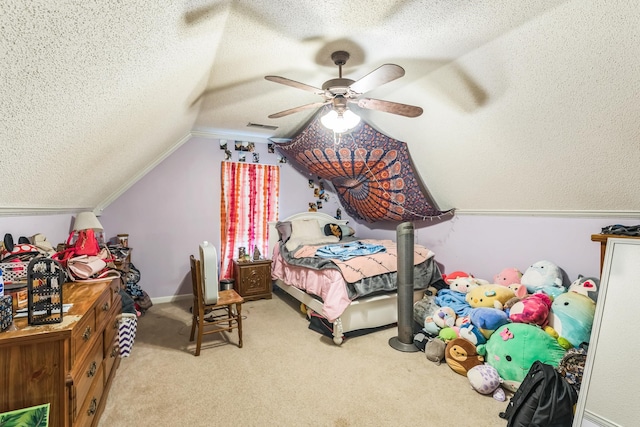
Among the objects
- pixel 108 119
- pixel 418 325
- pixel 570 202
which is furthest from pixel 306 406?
pixel 570 202

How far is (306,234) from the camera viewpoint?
4484 millimetres

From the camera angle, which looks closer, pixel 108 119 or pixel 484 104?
pixel 108 119

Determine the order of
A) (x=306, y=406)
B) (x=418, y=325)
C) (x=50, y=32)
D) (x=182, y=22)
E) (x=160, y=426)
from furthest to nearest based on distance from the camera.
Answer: (x=418, y=325), (x=306, y=406), (x=160, y=426), (x=182, y=22), (x=50, y=32)

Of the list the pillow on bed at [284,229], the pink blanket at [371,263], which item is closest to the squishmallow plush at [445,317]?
the pink blanket at [371,263]

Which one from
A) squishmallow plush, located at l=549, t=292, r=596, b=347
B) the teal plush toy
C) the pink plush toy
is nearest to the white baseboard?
the teal plush toy

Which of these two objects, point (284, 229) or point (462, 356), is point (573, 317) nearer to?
point (462, 356)

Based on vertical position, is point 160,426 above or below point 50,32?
below

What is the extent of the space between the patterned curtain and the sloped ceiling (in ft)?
4.51

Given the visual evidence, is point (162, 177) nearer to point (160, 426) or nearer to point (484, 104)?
point (160, 426)

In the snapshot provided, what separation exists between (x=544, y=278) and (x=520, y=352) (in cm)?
80

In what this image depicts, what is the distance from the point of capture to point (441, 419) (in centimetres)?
190

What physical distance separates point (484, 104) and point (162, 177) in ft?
11.9

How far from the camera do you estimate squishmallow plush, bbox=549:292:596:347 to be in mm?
2096

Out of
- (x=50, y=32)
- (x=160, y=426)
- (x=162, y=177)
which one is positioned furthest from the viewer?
(x=162, y=177)
